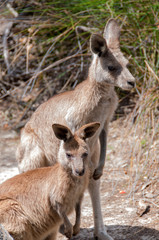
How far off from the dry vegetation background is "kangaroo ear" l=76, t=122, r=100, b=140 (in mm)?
1478

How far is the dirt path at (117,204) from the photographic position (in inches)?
174

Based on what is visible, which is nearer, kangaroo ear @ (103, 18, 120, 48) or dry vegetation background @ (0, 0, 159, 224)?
kangaroo ear @ (103, 18, 120, 48)

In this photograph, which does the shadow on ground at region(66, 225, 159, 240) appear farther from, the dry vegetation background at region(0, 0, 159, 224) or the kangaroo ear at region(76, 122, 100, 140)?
the kangaroo ear at region(76, 122, 100, 140)

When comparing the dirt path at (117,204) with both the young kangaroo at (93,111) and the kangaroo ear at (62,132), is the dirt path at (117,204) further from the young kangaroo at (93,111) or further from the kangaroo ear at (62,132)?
the kangaroo ear at (62,132)

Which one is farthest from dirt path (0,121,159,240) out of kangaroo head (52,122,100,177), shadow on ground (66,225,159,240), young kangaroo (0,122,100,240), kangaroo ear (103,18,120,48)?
kangaroo ear (103,18,120,48)

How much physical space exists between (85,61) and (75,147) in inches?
138

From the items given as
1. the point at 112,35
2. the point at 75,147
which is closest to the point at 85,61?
the point at 112,35

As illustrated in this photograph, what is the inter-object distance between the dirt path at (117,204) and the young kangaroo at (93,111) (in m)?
0.26

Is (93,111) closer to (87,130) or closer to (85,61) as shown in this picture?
(87,130)

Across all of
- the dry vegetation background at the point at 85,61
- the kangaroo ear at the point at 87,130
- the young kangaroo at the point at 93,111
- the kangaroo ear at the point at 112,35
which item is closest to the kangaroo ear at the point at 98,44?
the young kangaroo at the point at 93,111

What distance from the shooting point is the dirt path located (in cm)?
442

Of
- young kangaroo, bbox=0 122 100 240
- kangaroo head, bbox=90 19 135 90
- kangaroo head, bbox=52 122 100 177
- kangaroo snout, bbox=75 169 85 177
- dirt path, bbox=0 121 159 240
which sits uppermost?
kangaroo head, bbox=90 19 135 90

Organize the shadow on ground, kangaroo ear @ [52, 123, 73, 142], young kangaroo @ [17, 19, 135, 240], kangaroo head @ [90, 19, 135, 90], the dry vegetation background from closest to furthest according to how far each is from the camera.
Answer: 1. kangaroo ear @ [52, 123, 73, 142]
2. kangaroo head @ [90, 19, 135, 90]
3. young kangaroo @ [17, 19, 135, 240]
4. the shadow on ground
5. the dry vegetation background

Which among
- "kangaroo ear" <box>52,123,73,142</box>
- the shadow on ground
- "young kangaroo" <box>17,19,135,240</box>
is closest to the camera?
"kangaroo ear" <box>52,123,73,142</box>
